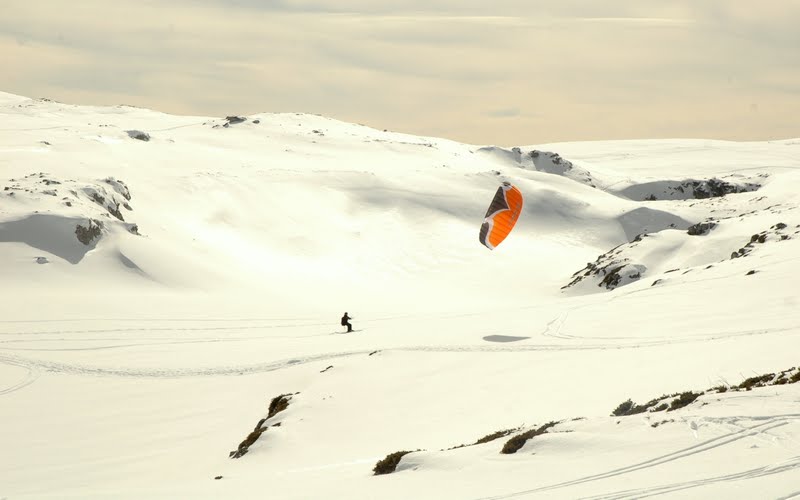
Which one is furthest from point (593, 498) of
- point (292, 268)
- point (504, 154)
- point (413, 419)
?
point (504, 154)

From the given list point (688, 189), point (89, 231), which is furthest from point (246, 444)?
point (688, 189)

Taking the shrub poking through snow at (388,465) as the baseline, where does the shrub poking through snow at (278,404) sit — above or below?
below

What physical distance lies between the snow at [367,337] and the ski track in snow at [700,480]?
4 cm

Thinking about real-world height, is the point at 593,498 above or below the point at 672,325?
above

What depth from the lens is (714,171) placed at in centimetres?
11600

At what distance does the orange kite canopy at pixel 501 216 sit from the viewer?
107 ft

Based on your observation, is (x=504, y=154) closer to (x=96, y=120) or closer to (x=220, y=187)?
(x=220, y=187)

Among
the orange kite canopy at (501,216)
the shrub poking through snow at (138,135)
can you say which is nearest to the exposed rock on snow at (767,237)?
the orange kite canopy at (501,216)

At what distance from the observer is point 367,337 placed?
30.5 metres

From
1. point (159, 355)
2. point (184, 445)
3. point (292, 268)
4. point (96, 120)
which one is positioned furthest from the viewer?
point (96, 120)

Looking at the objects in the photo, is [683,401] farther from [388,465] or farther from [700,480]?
[388,465]

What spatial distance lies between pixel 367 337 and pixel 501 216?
26.4 feet

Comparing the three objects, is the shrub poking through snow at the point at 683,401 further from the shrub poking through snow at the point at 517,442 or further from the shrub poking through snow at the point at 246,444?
the shrub poking through snow at the point at 246,444

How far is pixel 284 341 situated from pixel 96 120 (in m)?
88.8
